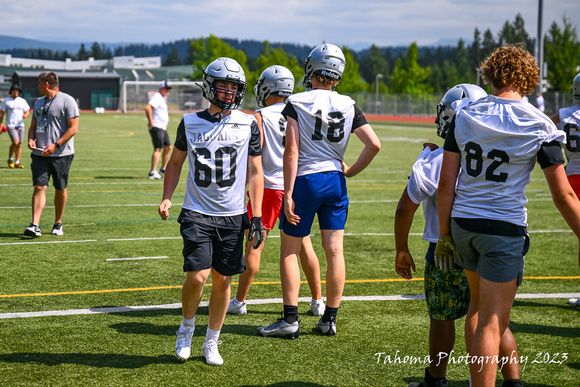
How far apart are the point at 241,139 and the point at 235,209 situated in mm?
502

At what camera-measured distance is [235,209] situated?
4.87 meters

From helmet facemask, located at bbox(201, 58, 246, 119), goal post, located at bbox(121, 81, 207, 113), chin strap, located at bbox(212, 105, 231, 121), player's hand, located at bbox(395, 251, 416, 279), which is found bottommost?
player's hand, located at bbox(395, 251, 416, 279)

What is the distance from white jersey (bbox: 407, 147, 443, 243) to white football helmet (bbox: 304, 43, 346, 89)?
1.45 m

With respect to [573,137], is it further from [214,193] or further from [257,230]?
[214,193]

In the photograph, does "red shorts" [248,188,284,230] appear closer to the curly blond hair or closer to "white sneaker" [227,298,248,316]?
"white sneaker" [227,298,248,316]

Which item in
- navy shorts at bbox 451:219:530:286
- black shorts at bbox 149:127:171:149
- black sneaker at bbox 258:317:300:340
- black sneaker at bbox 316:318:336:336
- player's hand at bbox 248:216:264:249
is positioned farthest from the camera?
black shorts at bbox 149:127:171:149

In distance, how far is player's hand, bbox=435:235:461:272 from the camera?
12.5ft

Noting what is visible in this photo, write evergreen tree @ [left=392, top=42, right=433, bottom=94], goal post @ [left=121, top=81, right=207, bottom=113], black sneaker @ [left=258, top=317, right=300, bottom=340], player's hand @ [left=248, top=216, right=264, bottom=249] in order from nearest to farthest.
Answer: player's hand @ [left=248, top=216, right=264, bottom=249], black sneaker @ [left=258, top=317, right=300, bottom=340], goal post @ [left=121, top=81, right=207, bottom=113], evergreen tree @ [left=392, top=42, right=433, bottom=94]

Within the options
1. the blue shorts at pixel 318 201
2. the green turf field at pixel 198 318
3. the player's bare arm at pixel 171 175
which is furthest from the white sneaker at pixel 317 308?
the player's bare arm at pixel 171 175

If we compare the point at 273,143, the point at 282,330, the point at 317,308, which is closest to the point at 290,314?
the point at 282,330

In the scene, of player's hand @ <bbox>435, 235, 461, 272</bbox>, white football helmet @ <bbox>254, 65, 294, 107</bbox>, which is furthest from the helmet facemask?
player's hand @ <bbox>435, 235, 461, 272</bbox>

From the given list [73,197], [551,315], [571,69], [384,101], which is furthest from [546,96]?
[551,315]

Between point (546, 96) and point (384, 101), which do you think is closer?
point (546, 96)

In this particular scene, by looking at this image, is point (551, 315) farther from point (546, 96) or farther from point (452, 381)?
point (546, 96)
